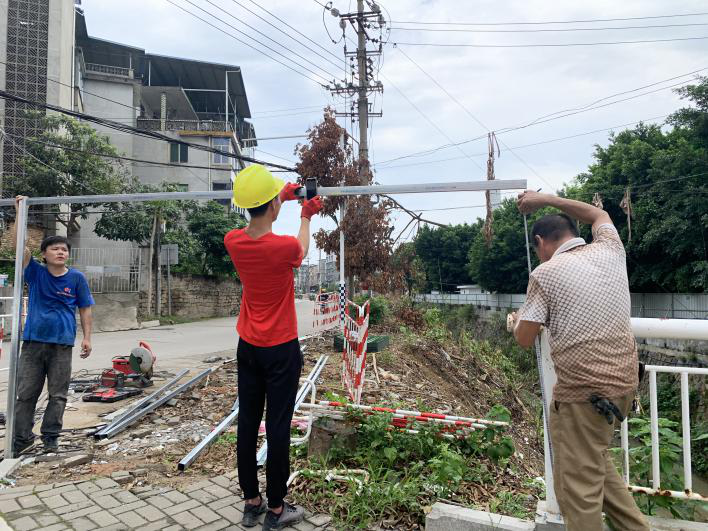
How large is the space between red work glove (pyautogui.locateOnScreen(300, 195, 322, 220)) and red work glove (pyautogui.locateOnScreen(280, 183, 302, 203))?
103 millimetres

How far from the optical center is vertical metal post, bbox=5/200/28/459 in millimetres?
3734

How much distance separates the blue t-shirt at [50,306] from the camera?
4012 mm

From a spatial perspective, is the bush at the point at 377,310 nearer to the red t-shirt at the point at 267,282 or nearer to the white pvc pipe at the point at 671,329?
the red t-shirt at the point at 267,282

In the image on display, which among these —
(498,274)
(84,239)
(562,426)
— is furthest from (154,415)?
(498,274)

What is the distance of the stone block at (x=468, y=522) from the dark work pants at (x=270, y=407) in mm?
826

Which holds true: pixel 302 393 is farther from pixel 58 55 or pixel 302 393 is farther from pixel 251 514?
pixel 58 55

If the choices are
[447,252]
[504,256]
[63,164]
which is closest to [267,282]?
[63,164]

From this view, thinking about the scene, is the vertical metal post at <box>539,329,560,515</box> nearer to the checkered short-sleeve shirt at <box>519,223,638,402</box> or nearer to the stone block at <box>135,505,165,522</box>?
the checkered short-sleeve shirt at <box>519,223,638,402</box>

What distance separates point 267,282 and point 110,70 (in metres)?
34.4

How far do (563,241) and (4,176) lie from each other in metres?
22.3

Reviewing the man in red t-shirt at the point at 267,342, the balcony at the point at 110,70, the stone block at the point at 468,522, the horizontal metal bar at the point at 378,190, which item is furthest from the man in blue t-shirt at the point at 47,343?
the balcony at the point at 110,70

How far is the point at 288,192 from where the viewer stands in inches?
118

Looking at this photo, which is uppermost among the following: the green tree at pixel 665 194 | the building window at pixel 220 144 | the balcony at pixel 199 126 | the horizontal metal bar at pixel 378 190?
the balcony at pixel 199 126

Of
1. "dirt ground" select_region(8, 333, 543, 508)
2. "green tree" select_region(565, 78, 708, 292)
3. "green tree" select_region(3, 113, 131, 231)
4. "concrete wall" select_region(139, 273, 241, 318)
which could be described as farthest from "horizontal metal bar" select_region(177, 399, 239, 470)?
"green tree" select_region(565, 78, 708, 292)
